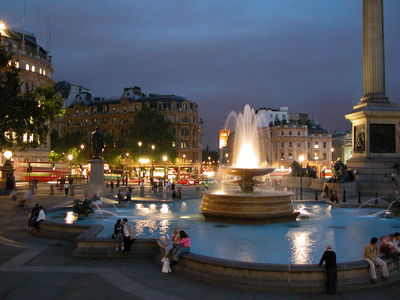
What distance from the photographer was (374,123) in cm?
3158

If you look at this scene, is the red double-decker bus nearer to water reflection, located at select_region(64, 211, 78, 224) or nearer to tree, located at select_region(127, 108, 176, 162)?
tree, located at select_region(127, 108, 176, 162)

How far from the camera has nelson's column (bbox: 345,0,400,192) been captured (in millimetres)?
31250

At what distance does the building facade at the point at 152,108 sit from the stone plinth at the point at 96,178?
6138 centimetres

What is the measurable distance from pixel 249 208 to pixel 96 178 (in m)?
15.6

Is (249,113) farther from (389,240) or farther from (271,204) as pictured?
(389,240)

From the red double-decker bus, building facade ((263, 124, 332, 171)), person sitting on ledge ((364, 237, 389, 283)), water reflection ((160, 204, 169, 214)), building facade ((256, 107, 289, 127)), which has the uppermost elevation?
building facade ((256, 107, 289, 127))

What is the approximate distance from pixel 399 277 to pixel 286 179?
3267 cm

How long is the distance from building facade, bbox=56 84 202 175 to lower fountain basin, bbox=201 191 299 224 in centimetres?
7303

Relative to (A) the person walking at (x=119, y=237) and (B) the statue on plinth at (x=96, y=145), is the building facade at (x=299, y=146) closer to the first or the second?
(B) the statue on plinth at (x=96, y=145)

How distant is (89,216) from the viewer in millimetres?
19500

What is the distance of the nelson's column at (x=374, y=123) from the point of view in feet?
103

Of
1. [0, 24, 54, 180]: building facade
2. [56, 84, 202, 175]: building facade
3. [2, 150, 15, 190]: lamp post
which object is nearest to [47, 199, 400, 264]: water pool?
[2, 150, 15, 190]: lamp post

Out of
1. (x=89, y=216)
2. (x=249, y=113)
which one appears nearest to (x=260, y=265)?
(x=89, y=216)

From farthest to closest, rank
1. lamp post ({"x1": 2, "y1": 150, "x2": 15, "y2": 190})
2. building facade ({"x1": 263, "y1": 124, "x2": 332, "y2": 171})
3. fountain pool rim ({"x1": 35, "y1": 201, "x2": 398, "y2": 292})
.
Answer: building facade ({"x1": 263, "y1": 124, "x2": 332, "y2": 171})
lamp post ({"x1": 2, "y1": 150, "x2": 15, "y2": 190})
fountain pool rim ({"x1": 35, "y1": 201, "x2": 398, "y2": 292})
